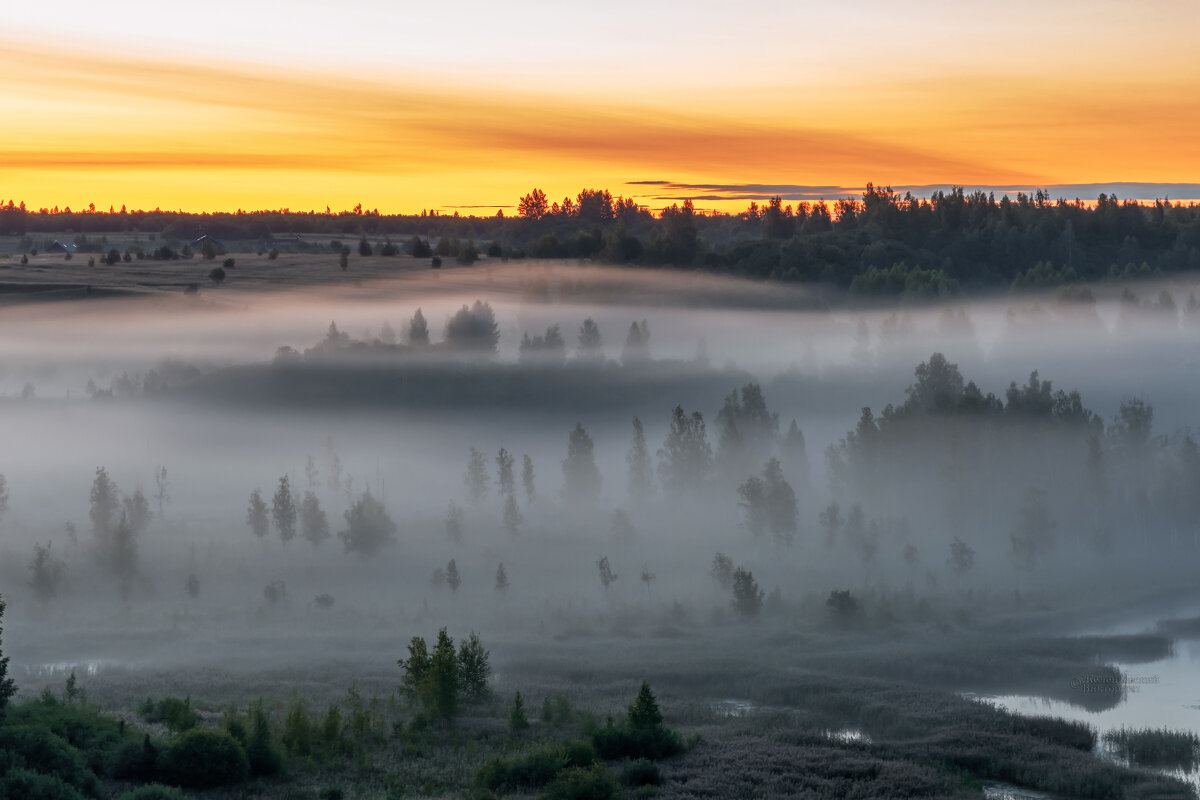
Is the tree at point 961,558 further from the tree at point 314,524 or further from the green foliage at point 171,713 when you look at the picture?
the green foliage at point 171,713

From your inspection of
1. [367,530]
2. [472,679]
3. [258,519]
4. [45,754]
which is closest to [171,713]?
[45,754]

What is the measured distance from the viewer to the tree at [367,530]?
567 feet

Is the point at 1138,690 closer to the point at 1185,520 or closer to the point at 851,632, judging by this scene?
the point at 851,632

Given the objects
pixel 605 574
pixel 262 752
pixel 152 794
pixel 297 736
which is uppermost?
pixel 152 794

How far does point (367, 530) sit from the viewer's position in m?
174

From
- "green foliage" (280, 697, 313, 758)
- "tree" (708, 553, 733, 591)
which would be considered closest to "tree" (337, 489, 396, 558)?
"tree" (708, 553, 733, 591)

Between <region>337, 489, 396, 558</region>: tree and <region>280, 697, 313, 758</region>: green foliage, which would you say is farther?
<region>337, 489, 396, 558</region>: tree

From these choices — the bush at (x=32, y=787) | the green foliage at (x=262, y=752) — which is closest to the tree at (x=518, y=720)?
the green foliage at (x=262, y=752)

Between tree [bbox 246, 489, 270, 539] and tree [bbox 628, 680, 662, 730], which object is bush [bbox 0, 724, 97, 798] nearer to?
tree [bbox 628, 680, 662, 730]

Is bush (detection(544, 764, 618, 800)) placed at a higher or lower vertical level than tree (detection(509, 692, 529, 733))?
higher

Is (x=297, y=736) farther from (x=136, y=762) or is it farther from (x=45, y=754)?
(x=45, y=754)

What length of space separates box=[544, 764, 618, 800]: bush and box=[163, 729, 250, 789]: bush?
46.4 feet

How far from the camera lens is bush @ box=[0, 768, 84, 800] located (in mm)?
46562

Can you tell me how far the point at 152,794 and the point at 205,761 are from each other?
567 centimetres
